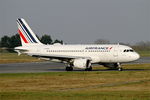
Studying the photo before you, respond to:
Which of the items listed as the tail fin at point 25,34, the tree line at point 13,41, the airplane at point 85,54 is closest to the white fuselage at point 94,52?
the airplane at point 85,54

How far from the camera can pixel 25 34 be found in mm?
64625

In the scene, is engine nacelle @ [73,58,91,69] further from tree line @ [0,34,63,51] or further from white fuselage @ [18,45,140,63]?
tree line @ [0,34,63,51]

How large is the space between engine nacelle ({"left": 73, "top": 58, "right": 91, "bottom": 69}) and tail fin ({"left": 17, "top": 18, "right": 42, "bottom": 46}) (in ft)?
30.0

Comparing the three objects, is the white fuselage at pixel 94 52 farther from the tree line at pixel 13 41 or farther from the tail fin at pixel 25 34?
the tree line at pixel 13 41

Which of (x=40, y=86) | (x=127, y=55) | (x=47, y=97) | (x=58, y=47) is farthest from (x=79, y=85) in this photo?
(x=58, y=47)

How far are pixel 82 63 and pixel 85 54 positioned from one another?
2.27m

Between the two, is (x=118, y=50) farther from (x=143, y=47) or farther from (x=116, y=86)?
(x=143, y=47)

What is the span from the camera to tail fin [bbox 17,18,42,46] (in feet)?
209

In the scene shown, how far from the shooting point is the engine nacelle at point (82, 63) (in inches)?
2217

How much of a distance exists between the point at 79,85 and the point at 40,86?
322cm

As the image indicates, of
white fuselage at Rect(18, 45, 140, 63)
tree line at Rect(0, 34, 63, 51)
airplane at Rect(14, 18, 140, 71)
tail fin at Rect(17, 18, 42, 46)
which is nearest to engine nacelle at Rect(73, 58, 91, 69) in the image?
airplane at Rect(14, 18, 140, 71)

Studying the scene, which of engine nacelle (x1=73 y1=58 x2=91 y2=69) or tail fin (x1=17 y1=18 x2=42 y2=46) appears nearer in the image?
engine nacelle (x1=73 y1=58 x2=91 y2=69)

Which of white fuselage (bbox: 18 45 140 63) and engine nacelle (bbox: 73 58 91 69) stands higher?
white fuselage (bbox: 18 45 140 63)

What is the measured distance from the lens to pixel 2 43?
18800 cm
